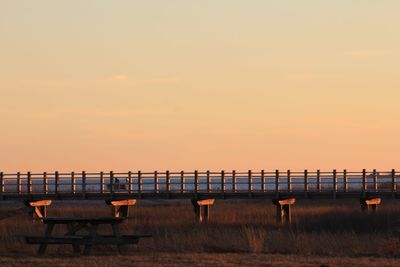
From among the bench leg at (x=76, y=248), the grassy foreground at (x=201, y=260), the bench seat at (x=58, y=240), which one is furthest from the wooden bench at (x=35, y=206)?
the grassy foreground at (x=201, y=260)

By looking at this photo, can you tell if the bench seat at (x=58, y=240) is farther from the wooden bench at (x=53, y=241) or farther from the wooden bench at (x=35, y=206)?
the wooden bench at (x=35, y=206)

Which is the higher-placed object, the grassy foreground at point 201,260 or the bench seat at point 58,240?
the bench seat at point 58,240

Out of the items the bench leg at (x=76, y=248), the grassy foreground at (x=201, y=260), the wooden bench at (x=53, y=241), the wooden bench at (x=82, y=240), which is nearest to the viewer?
the grassy foreground at (x=201, y=260)

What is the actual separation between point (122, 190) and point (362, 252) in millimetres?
29093

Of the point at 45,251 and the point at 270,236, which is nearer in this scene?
the point at 45,251

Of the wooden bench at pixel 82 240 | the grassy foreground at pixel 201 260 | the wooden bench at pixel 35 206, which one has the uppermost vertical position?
the wooden bench at pixel 82 240

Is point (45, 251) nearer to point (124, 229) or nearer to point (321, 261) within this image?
point (321, 261)

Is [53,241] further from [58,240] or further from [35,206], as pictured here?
[35,206]

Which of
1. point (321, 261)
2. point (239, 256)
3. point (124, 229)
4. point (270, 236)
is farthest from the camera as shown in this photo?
point (124, 229)

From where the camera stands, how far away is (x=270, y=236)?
1451 inches

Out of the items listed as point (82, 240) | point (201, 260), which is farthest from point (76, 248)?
point (201, 260)

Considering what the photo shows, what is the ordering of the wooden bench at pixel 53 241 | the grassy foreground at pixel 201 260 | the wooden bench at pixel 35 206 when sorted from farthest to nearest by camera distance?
the wooden bench at pixel 35 206 < the wooden bench at pixel 53 241 < the grassy foreground at pixel 201 260

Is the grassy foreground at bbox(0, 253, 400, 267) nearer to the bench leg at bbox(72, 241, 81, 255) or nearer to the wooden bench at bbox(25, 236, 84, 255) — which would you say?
the wooden bench at bbox(25, 236, 84, 255)

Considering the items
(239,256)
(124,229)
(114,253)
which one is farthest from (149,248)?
(124,229)
